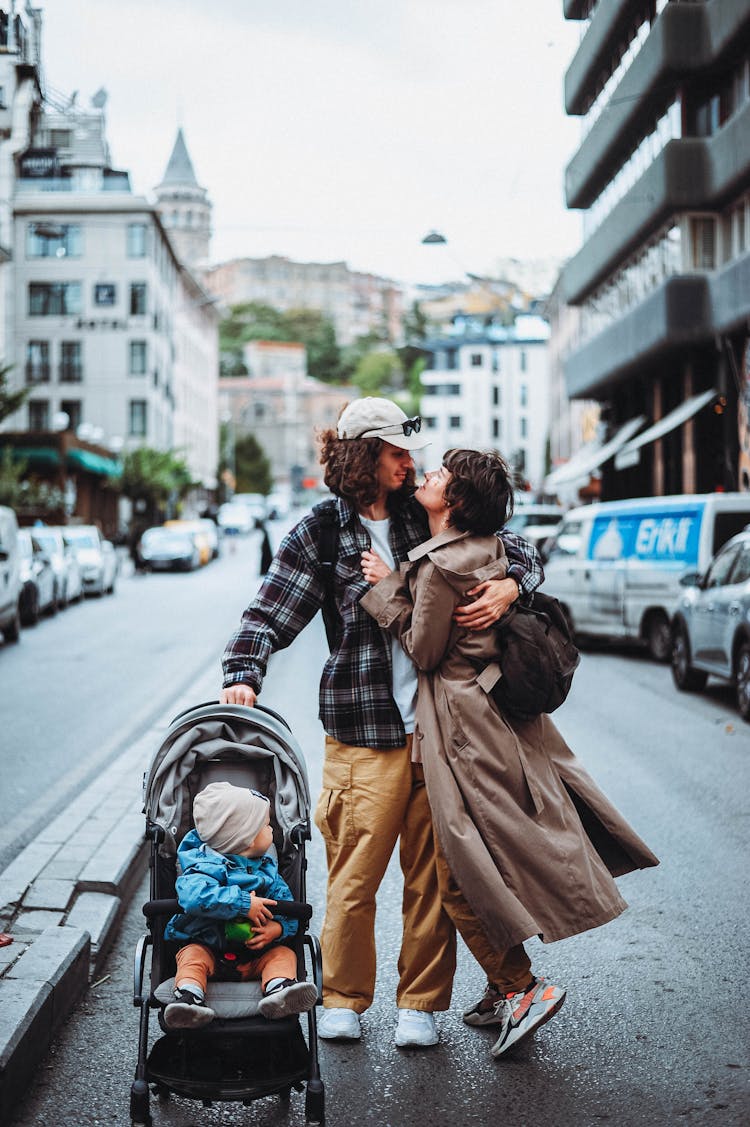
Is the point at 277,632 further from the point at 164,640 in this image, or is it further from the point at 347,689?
the point at 164,640

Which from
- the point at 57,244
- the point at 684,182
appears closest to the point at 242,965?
the point at 684,182

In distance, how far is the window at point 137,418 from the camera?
244 ft

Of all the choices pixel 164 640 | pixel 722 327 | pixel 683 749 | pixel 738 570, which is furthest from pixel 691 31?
pixel 683 749

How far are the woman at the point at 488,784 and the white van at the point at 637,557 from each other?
12099 mm

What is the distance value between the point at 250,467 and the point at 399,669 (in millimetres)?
132070

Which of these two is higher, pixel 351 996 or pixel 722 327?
pixel 722 327

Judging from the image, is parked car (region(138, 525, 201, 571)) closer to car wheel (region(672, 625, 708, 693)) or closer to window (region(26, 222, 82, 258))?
window (region(26, 222, 82, 258))

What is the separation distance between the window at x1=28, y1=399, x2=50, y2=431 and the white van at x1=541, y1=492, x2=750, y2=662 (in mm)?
55844

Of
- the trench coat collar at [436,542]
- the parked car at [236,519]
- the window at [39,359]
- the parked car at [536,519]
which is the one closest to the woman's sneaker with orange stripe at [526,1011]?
the trench coat collar at [436,542]

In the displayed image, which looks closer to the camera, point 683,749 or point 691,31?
point 683,749

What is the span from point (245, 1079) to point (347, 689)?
3.96 feet

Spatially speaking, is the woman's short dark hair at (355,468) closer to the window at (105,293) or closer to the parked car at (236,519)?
the parked car at (236,519)

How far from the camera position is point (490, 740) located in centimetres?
421

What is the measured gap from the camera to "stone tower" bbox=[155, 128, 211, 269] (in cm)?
4647
